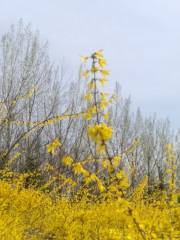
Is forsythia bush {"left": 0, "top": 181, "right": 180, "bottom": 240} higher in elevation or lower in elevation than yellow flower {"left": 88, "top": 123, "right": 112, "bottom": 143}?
lower

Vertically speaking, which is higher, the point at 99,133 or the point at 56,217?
the point at 99,133

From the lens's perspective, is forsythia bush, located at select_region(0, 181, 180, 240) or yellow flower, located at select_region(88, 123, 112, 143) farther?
forsythia bush, located at select_region(0, 181, 180, 240)

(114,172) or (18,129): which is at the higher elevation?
(18,129)

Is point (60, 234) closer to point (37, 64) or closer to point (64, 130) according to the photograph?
point (37, 64)

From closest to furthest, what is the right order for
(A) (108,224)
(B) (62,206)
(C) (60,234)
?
(C) (60,234)
(A) (108,224)
(B) (62,206)

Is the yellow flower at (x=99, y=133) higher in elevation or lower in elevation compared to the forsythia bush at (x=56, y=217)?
higher

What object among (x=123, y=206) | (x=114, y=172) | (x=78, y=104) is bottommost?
(x=123, y=206)

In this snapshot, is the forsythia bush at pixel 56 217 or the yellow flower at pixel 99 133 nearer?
the yellow flower at pixel 99 133

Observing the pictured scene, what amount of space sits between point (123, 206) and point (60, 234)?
4629mm

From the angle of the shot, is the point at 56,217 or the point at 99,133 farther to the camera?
the point at 56,217

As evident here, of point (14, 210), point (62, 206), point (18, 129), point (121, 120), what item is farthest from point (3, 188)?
point (121, 120)

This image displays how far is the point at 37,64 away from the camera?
1891 cm

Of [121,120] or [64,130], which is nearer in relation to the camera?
[64,130]

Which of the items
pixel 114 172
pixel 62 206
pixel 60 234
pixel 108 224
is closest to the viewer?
pixel 114 172
